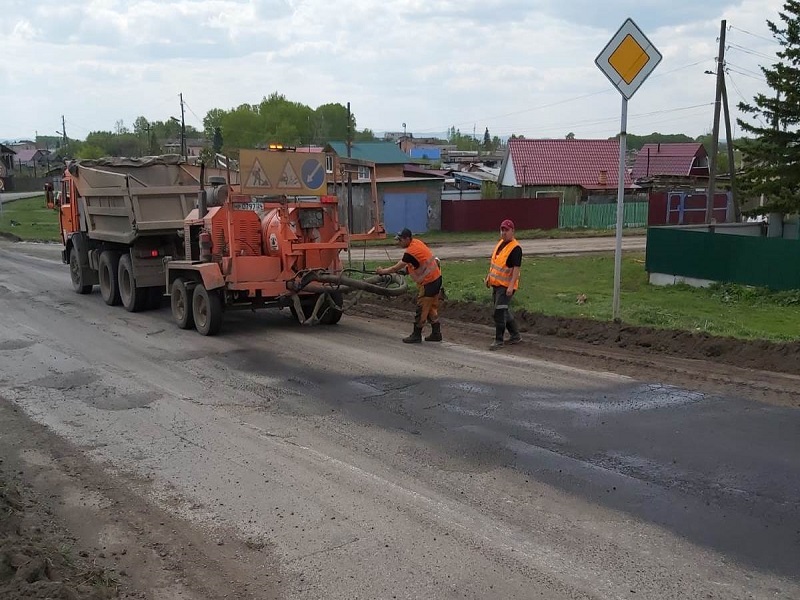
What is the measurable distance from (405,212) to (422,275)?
26.4 m

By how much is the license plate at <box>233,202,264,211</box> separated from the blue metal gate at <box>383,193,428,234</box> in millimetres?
23860

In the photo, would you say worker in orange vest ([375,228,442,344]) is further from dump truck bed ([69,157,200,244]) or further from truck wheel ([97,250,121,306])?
truck wheel ([97,250,121,306])

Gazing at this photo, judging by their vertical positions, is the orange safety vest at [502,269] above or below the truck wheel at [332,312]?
above

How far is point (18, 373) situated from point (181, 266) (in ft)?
11.3

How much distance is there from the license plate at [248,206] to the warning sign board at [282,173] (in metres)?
0.50

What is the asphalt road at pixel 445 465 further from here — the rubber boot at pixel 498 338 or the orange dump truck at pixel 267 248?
the orange dump truck at pixel 267 248

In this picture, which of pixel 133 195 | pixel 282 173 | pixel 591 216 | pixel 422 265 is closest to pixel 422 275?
pixel 422 265

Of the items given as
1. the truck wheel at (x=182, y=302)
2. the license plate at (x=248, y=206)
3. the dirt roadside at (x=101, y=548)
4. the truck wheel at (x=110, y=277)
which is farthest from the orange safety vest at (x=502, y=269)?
the truck wheel at (x=110, y=277)

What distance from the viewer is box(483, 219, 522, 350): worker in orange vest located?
34.4ft

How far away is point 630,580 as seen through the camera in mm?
4379

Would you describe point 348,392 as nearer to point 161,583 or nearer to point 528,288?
point 161,583

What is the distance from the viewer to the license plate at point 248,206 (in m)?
12.0

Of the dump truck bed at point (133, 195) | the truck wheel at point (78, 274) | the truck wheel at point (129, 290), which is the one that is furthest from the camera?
the truck wheel at point (78, 274)

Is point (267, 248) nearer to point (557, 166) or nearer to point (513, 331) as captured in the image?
point (513, 331)
